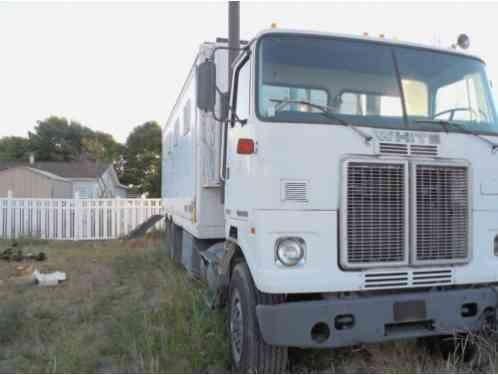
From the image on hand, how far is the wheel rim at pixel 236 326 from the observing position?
3436 mm

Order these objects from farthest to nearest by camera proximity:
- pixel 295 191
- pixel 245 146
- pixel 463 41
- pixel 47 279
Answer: pixel 47 279 < pixel 463 41 < pixel 245 146 < pixel 295 191

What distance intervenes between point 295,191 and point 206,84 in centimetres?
138

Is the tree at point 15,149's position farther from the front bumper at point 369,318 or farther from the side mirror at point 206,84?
the front bumper at point 369,318

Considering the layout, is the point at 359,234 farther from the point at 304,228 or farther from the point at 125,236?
the point at 125,236

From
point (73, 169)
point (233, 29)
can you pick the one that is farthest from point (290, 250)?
point (73, 169)

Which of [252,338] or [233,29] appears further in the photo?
[233,29]

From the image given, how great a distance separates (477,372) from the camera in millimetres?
3369

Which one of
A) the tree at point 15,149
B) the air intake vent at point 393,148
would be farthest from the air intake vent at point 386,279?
the tree at point 15,149

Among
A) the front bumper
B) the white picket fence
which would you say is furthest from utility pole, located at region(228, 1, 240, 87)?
the white picket fence

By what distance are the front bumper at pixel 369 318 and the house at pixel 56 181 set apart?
22.6 m

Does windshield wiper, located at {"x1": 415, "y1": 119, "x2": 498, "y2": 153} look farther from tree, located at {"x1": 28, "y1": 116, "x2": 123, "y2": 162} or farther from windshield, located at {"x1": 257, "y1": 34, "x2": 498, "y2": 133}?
tree, located at {"x1": 28, "y1": 116, "x2": 123, "y2": 162}

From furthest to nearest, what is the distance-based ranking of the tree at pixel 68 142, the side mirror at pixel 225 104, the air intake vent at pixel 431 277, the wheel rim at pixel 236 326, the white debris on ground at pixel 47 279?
the tree at pixel 68 142 → the white debris on ground at pixel 47 279 → the side mirror at pixel 225 104 → the wheel rim at pixel 236 326 → the air intake vent at pixel 431 277

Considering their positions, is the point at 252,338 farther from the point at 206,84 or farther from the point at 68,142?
the point at 68,142

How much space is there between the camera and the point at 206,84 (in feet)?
12.1
